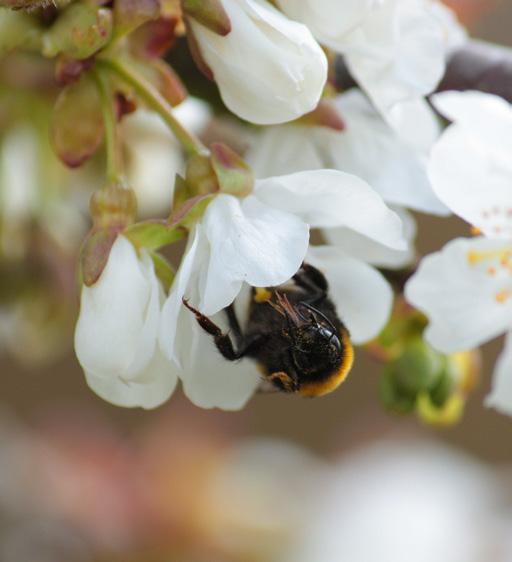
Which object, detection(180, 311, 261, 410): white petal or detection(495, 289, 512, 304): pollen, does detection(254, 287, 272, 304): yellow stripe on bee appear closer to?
detection(180, 311, 261, 410): white petal

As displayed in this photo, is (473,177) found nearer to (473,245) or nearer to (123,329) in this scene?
(473,245)

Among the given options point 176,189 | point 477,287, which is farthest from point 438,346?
point 176,189

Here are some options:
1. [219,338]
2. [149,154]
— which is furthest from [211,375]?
[149,154]

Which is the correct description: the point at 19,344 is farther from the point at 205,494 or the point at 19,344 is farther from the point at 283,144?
the point at 283,144

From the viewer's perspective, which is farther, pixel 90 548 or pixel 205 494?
pixel 205 494

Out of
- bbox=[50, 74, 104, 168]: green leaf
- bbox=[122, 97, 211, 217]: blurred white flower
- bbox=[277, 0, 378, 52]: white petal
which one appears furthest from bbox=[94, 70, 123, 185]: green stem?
bbox=[122, 97, 211, 217]: blurred white flower

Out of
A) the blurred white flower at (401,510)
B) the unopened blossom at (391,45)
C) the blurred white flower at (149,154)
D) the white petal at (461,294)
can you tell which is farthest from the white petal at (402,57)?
the blurred white flower at (401,510)

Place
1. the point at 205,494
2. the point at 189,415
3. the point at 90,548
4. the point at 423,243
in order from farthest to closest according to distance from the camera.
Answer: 1. the point at 423,243
2. the point at 189,415
3. the point at 205,494
4. the point at 90,548

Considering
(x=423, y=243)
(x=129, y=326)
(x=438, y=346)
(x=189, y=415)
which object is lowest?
(x=423, y=243)
